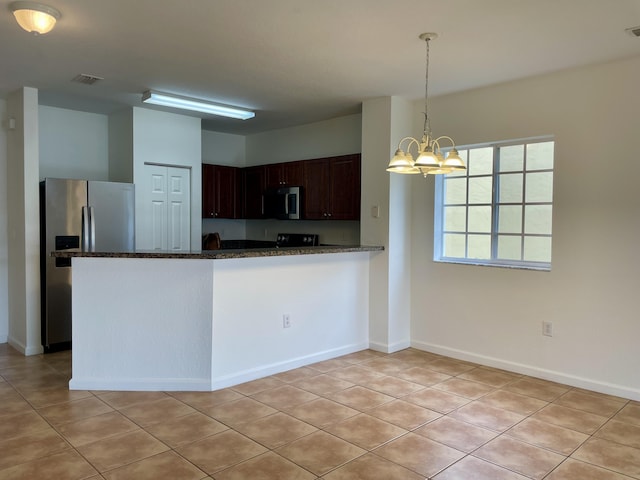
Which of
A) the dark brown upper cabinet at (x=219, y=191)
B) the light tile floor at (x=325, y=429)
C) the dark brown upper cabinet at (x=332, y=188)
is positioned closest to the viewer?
the light tile floor at (x=325, y=429)

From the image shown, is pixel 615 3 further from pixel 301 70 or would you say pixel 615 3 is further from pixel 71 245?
pixel 71 245

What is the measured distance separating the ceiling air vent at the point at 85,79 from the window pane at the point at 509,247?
12.3ft

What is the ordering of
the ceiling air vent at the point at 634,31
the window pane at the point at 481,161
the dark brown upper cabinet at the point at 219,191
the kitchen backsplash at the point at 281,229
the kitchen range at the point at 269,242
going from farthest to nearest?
1. the dark brown upper cabinet at the point at 219,191
2. the kitchen range at the point at 269,242
3. the kitchen backsplash at the point at 281,229
4. the window pane at the point at 481,161
5. the ceiling air vent at the point at 634,31

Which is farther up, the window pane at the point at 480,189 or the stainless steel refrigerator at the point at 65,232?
the window pane at the point at 480,189

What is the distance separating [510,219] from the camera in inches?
166

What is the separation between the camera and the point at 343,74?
12.7 feet

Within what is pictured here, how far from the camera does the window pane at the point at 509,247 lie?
13.7ft

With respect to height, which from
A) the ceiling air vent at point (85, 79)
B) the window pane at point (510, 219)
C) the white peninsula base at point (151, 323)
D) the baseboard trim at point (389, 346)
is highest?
the ceiling air vent at point (85, 79)

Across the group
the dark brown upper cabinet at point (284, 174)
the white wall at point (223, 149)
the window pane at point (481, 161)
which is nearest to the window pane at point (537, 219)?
the window pane at point (481, 161)

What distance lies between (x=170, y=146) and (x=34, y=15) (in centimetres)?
267

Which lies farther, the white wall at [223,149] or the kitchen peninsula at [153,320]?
the white wall at [223,149]

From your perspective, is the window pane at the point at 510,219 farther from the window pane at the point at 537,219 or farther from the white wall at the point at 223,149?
the white wall at the point at 223,149

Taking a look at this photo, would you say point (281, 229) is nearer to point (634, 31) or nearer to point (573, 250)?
point (573, 250)

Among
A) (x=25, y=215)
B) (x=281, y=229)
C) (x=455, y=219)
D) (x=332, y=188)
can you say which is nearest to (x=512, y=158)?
(x=455, y=219)
